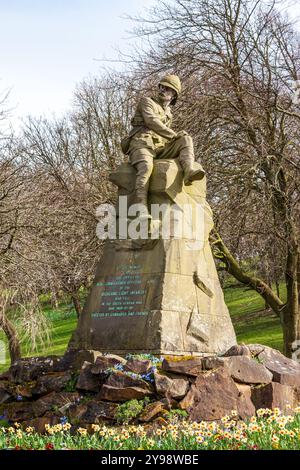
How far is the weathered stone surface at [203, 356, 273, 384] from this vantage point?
9023 mm

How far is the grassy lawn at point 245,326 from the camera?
2641 cm

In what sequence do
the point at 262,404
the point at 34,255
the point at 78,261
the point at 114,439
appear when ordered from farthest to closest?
1. the point at 78,261
2. the point at 34,255
3. the point at 262,404
4. the point at 114,439

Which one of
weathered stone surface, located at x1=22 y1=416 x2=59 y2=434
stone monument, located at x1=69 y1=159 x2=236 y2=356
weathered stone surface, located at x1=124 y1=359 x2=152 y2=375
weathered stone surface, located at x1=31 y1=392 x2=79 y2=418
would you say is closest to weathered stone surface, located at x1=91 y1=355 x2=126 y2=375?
weathered stone surface, located at x1=124 y1=359 x2=152 y2=375

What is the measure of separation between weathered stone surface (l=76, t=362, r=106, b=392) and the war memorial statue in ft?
3.51

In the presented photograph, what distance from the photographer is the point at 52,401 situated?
31.2ft

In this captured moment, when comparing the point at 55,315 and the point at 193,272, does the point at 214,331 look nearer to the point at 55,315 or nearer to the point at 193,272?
the point at 193,272

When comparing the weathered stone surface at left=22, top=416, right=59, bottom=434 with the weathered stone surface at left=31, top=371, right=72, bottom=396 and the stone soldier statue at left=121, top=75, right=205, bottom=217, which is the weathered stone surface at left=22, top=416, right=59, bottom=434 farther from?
the stone soldier statue at left=121, top=75, right=205, bottom=217

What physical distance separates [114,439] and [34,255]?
12198 mm

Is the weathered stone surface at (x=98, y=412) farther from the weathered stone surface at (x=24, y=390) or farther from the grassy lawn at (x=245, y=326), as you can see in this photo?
the grassy lawn at (x=245, y=326)

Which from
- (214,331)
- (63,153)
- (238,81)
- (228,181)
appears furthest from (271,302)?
(63,153)

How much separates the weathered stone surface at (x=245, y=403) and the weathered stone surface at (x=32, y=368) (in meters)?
2.78

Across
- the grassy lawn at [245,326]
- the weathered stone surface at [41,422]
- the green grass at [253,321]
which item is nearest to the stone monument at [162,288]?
the weathered stone surface at [41,422]

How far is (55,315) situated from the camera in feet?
139

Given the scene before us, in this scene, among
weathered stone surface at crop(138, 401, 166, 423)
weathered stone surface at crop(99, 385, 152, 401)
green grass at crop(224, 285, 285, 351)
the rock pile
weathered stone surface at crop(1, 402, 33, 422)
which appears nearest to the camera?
weathered stone surface at crop(138, 401, 166, 423)
